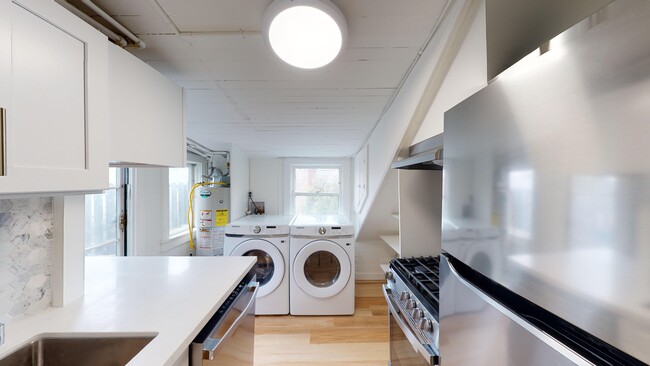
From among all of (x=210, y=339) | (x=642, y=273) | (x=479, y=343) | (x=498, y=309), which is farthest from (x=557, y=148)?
(x=210, y=339)

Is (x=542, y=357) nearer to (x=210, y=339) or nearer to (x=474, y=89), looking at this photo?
(x=474, y=89)

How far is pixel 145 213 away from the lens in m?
2.44

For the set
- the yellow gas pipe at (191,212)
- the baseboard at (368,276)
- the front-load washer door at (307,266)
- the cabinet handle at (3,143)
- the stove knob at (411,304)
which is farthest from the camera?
the baseboard at (368,276)

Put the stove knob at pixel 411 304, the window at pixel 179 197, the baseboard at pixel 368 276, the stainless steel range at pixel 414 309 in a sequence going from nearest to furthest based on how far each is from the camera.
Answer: the stainless steel range at pixel 414 309 → the stove knob at pixel 411 304 → the window at pixel 179 197 → the baseboard at pixel 368 276

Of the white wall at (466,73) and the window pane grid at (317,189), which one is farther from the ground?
the white wall at (466,73)

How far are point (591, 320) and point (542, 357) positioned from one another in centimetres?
11

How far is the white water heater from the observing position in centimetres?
322

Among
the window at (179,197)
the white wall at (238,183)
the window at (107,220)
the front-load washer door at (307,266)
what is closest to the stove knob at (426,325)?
the front-load washer door at (307,266)

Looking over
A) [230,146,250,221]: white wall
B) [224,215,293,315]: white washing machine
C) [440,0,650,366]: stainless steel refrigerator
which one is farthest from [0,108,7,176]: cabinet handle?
[230,146,250,221]: white wall

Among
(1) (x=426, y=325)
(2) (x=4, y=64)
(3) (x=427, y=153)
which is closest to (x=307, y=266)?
(1) (x=426, y=325)

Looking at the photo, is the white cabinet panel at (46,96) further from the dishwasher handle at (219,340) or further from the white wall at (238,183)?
the white wall at (238,183)

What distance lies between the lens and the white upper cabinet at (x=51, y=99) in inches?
25.4

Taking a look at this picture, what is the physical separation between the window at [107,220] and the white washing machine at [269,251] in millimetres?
919

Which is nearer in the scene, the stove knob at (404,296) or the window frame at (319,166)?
the stove knob at (404,296)
